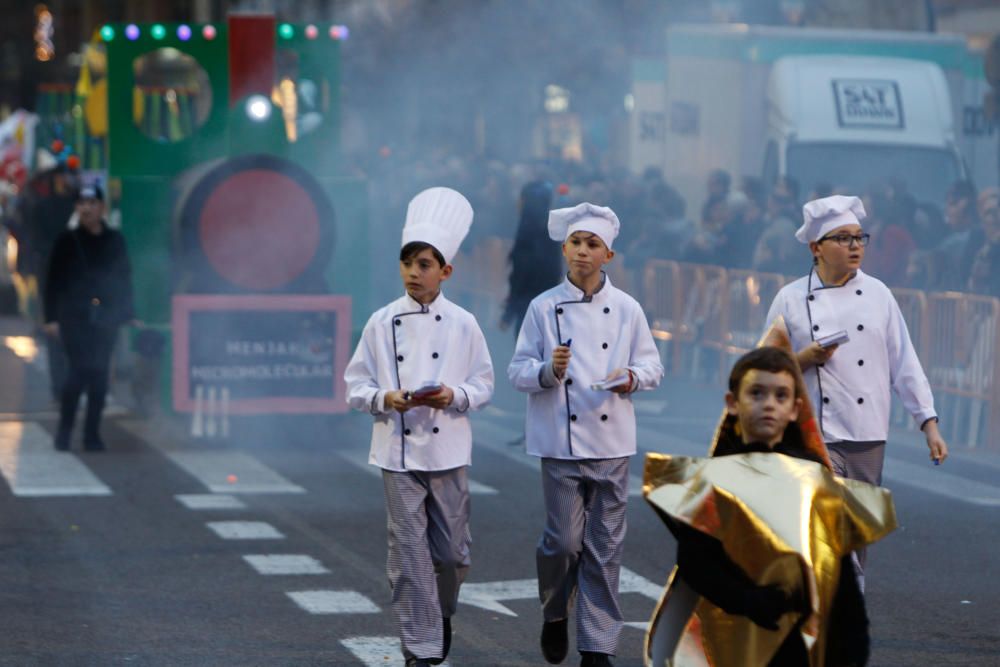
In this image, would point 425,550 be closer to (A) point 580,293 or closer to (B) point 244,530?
(A) point 580,293

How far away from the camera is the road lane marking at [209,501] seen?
10.7m

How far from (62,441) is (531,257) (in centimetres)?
324

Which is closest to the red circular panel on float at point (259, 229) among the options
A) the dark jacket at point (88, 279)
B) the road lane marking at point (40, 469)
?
the dark jacket at point (88, 279)

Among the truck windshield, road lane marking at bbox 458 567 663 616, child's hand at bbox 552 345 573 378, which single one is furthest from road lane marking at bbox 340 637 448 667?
the truck windshield

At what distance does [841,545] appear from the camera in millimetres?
5090

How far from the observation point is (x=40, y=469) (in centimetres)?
1192

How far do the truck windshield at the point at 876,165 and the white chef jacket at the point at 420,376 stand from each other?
11.9 metres

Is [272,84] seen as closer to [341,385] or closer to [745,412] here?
[341,385]

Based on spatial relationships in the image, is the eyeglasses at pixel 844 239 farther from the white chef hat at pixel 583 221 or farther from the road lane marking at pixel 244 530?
the road lane marking at pixel 244 530

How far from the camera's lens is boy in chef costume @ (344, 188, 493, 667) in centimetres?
673

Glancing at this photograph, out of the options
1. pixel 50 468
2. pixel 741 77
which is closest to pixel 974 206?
pixel 741 77

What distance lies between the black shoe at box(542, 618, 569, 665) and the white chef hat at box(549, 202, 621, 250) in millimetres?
1325

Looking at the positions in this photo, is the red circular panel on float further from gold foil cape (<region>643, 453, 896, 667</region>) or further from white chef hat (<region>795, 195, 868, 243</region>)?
gold foil cape (<region>643, 453, 896, 667</region>)

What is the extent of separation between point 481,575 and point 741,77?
11.2 metres
